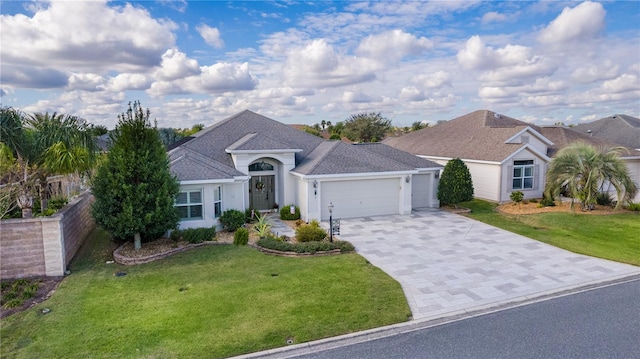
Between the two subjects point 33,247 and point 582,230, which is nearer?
point 33,247

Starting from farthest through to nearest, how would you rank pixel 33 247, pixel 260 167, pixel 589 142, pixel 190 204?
pixel 589 142 < pixel 260 167 < pixel 190 204 < pixel 33 247

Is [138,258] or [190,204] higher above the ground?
[190,204]

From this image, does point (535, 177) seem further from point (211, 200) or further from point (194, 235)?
Result: point (194, 235)

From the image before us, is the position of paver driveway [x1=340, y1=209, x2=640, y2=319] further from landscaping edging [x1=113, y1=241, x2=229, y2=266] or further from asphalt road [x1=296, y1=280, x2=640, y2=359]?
landscaping edging [x1=113, y1=241, x2=229, y2=266]

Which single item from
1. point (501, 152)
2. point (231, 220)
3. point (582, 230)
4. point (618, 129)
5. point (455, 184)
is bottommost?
point (582, 230)

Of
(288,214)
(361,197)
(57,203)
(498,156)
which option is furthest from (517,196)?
(57,203)

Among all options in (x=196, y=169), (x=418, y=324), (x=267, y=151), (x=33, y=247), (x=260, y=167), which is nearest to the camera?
(x=418, y=324)
